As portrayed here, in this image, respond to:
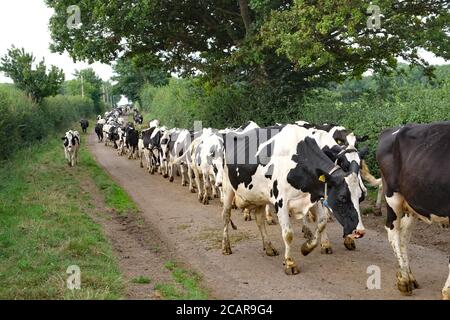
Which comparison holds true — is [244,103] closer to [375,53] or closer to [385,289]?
[375,53]

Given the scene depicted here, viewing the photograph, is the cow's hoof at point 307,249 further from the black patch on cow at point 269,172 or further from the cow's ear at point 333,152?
the cow's ear at point 333,152

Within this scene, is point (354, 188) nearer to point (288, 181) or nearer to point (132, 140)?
point (288, 181)

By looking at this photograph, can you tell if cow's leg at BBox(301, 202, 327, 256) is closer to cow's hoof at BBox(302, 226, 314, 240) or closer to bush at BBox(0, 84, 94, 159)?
cow's hoof at BBox(302, 226, 314, 240)

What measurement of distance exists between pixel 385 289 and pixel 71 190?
36.9ft

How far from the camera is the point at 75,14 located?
66.0ft

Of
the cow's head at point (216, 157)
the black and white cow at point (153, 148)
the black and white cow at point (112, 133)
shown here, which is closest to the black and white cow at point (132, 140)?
the black and white cow at point (112, 133)

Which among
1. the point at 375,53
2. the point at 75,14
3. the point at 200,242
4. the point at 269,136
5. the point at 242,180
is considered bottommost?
the point at 200,242

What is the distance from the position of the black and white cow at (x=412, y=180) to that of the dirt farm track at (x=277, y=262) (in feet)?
2.35

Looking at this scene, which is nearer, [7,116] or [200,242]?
[200,242]

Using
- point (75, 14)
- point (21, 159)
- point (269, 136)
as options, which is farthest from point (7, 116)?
point (269, 136)

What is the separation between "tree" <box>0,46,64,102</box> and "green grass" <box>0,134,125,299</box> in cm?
1181

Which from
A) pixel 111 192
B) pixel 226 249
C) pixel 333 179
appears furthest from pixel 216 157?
pixel 333 179

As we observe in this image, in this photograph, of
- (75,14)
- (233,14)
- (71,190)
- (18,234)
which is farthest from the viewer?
(233,14)

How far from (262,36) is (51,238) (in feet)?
37.9
